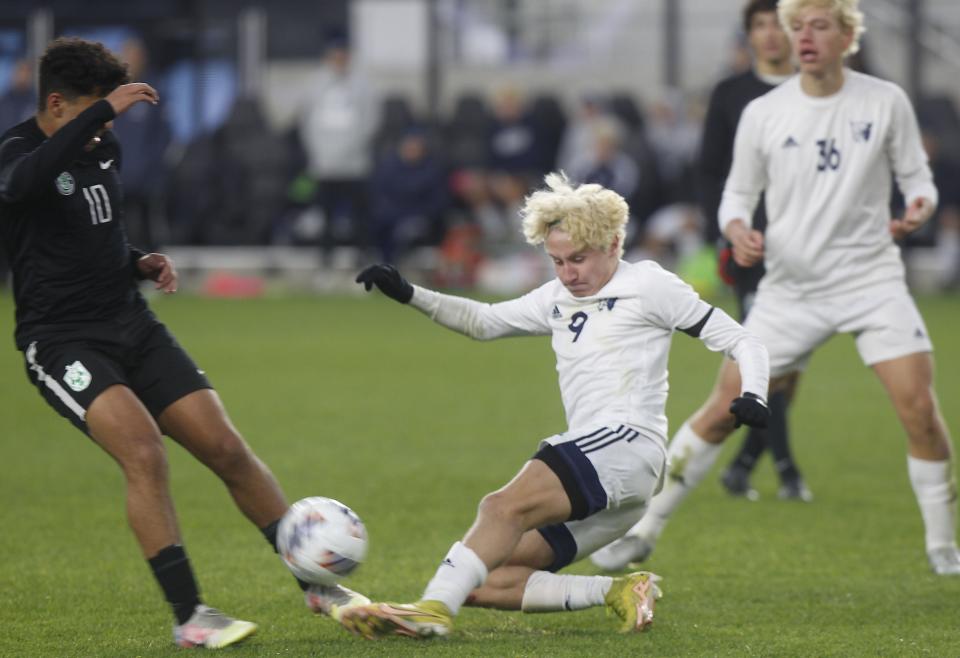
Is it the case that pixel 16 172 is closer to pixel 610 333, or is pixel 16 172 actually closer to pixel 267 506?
pixel 267 506

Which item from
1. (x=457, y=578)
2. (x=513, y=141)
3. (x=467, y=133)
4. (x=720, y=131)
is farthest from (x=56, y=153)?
(x=467, y=133)

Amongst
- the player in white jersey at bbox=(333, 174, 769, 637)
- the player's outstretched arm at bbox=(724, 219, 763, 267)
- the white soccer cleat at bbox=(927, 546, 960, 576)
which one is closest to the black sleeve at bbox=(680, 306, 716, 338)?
the player in white jersey at bbox=(333, 174, 769, 637)

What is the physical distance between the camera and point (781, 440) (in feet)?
28.6

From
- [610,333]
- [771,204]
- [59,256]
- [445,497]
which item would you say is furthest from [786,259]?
[59,256]

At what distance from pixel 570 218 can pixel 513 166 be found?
15760 mm

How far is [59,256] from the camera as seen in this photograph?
5.73m

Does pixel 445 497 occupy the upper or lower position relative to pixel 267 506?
lower

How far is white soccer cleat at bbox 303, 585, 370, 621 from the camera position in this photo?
19.0ft

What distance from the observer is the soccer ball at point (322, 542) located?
557 cm

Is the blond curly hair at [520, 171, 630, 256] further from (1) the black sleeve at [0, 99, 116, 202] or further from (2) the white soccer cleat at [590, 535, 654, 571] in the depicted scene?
(2) the white soccer cleat at [590, 535, 654, 571]

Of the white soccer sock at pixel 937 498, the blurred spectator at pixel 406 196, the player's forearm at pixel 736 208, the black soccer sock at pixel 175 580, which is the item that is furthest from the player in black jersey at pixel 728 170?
the blurred spectator at pixel 406 196

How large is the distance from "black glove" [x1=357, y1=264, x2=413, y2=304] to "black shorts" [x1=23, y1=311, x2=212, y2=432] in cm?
65

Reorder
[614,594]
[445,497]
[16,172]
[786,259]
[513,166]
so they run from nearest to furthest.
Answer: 1. [16,172]
2. [614,594]
3. [786,259]
4. [445,497]
5. [513,166]

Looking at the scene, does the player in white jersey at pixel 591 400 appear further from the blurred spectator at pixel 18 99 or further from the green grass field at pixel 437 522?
the blurred spectator at pixel 18 99
